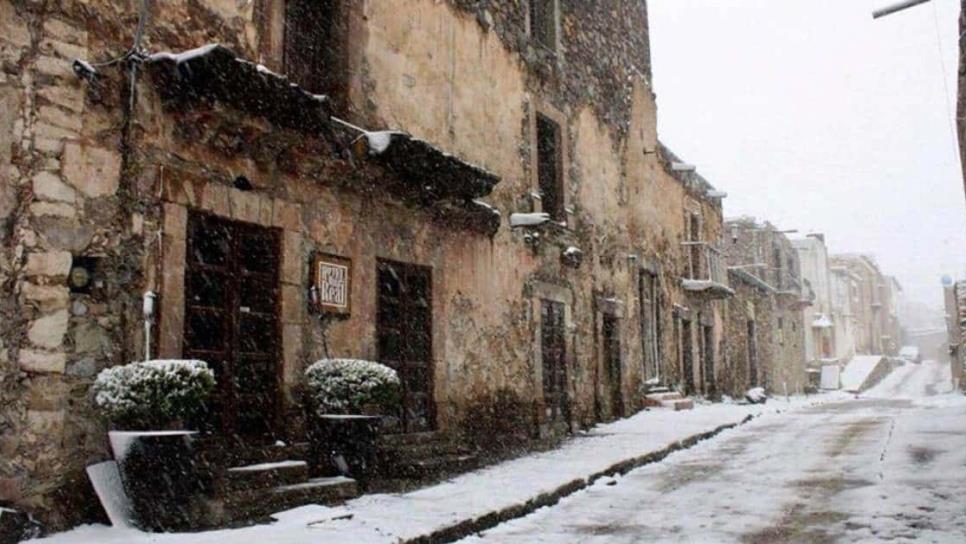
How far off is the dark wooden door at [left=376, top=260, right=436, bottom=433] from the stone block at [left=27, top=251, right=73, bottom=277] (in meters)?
3.35

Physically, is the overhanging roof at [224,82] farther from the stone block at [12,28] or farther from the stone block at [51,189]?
the stone block at [51,189]

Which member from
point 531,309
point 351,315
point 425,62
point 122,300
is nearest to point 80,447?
point 122,300

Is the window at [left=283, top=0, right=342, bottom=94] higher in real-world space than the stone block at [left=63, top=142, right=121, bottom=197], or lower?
higher

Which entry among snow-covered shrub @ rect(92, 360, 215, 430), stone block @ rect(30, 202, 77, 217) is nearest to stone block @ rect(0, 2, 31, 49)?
stone block @ rect(30, 202, 77, 217)

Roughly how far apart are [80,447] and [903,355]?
256 feet

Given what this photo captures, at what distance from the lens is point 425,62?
9.75 metres

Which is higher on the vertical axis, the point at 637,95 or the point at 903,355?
the point at 637,95

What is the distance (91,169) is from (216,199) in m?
1.03

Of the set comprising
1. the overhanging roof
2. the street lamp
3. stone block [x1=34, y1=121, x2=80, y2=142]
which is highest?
the street lamp

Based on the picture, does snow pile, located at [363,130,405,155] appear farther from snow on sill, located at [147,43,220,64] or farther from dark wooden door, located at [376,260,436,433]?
snow on sill, located at [147,43,220,64]

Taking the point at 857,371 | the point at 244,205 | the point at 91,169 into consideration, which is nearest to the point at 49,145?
the point at 91,169

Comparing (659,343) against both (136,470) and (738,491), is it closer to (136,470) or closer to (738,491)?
(738,491)

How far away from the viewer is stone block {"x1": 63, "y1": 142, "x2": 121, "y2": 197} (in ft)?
18.4

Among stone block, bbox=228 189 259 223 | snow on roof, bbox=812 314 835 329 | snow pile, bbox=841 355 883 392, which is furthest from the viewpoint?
snow on roof, bbox=812 314 835 329
